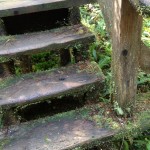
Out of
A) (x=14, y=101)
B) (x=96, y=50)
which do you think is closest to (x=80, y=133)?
(x=14, y=101)

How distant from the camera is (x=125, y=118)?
2.38 meters

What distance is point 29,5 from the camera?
103 inches

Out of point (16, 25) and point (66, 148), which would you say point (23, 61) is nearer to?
point (16, 25)

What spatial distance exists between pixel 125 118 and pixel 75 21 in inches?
42.2

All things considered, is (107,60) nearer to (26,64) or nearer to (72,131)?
(26,64)

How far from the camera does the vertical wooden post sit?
187cm

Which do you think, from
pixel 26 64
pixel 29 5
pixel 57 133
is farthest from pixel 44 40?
pixel 57 133

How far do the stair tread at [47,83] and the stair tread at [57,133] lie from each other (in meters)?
0.21

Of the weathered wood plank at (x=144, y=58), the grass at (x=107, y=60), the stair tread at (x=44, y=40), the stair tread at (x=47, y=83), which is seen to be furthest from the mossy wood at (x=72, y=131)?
the stair tread at (x=44, y=40)

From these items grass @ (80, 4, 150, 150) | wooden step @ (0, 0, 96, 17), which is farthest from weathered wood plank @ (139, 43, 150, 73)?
wooden step @ (0, 0, 96, 17)

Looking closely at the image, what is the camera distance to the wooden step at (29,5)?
260 cm

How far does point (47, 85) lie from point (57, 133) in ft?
1.34

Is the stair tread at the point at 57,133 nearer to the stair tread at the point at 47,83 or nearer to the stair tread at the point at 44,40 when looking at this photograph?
the stair tread at the point at 47,83

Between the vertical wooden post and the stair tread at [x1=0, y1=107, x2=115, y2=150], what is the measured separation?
0.99ft
